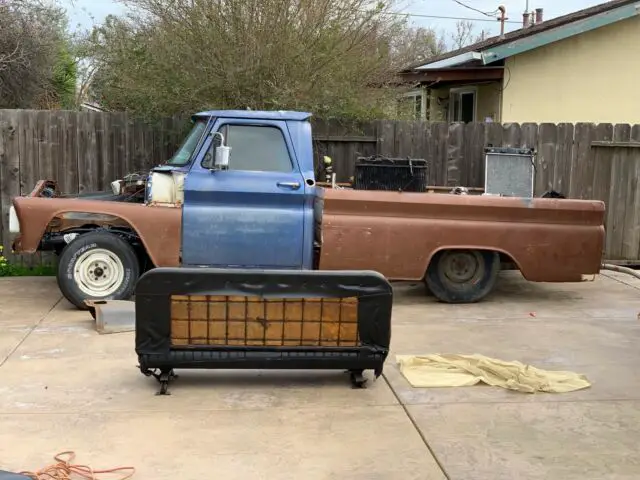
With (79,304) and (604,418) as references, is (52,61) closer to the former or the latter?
(79,304)

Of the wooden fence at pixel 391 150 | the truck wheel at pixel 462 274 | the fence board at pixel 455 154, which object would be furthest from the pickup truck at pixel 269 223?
the fence board at pixel 455 154

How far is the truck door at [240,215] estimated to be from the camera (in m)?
7.29

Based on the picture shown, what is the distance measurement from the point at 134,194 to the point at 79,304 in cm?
145

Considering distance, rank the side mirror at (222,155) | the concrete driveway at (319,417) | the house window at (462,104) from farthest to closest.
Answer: the house window at (462,104), the side mirror at (222,155), the concrete driveway at (319,417)

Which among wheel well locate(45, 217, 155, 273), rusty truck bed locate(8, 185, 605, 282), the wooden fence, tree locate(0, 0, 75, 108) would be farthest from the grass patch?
tree locate(0, 0, 75, 108)

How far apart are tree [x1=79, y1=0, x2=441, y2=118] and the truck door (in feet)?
6.55

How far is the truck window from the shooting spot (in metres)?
7.41

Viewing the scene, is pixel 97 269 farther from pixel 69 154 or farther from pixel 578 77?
pixel 578 77

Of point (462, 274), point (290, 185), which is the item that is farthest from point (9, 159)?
point (462, 274)

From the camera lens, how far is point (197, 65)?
905cm

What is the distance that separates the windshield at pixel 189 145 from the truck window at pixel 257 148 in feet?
1.01

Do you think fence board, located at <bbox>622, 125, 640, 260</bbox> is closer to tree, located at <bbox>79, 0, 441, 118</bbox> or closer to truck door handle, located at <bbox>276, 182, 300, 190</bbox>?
tree, located at <bbox>79, 0, 441, 118</bbox>

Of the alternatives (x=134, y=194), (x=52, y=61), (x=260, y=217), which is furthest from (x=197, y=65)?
(x=52, y=61)

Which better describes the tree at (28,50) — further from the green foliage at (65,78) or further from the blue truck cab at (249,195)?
the blue truck cab at (249,195)
